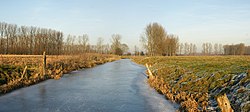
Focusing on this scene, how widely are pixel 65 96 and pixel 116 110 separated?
12.4 feet

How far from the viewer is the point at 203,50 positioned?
101000 millimetres

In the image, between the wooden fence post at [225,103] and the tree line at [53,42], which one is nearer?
the wooden fence post at [225,103]

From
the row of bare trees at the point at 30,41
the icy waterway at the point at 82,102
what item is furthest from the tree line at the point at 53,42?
the icy waterway at the point at 82,102

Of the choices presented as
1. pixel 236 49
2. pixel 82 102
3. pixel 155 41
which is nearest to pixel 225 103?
pixel 82 102

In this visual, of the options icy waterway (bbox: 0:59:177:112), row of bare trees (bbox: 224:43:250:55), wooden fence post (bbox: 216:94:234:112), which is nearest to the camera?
wooden fence post (bbox: 216:94:234:112)

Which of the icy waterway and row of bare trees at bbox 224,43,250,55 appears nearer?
the icy waterway

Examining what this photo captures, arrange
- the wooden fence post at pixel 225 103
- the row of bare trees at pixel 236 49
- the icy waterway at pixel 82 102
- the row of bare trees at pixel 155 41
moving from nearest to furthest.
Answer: the wooden fence post at pixel 225 103, the icy waterway at pixel 82 102, the row of bare trees at pixel 155 41, the row of bare trees at pixel 236 49

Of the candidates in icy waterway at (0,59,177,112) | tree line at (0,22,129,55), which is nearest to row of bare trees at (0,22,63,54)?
tree line at (0,22,129,55)

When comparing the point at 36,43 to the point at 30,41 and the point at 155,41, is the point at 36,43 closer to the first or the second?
the point at 30,41

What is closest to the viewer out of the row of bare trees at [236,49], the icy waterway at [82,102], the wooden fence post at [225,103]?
the wooden fence post at [225,103]

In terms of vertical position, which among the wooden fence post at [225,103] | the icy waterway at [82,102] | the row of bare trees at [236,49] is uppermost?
the row of bare trees at [236,49]

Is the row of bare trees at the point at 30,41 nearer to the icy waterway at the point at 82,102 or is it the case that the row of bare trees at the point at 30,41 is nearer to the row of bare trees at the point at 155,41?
the row of bare trees at the point at 155,41

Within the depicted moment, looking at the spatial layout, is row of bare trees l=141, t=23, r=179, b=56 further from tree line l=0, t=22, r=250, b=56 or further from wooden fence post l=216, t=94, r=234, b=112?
wooden fence post l=216, t=94, r=234, b=112

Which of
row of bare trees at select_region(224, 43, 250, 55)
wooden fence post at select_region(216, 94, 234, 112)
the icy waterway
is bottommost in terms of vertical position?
the icy waterway
